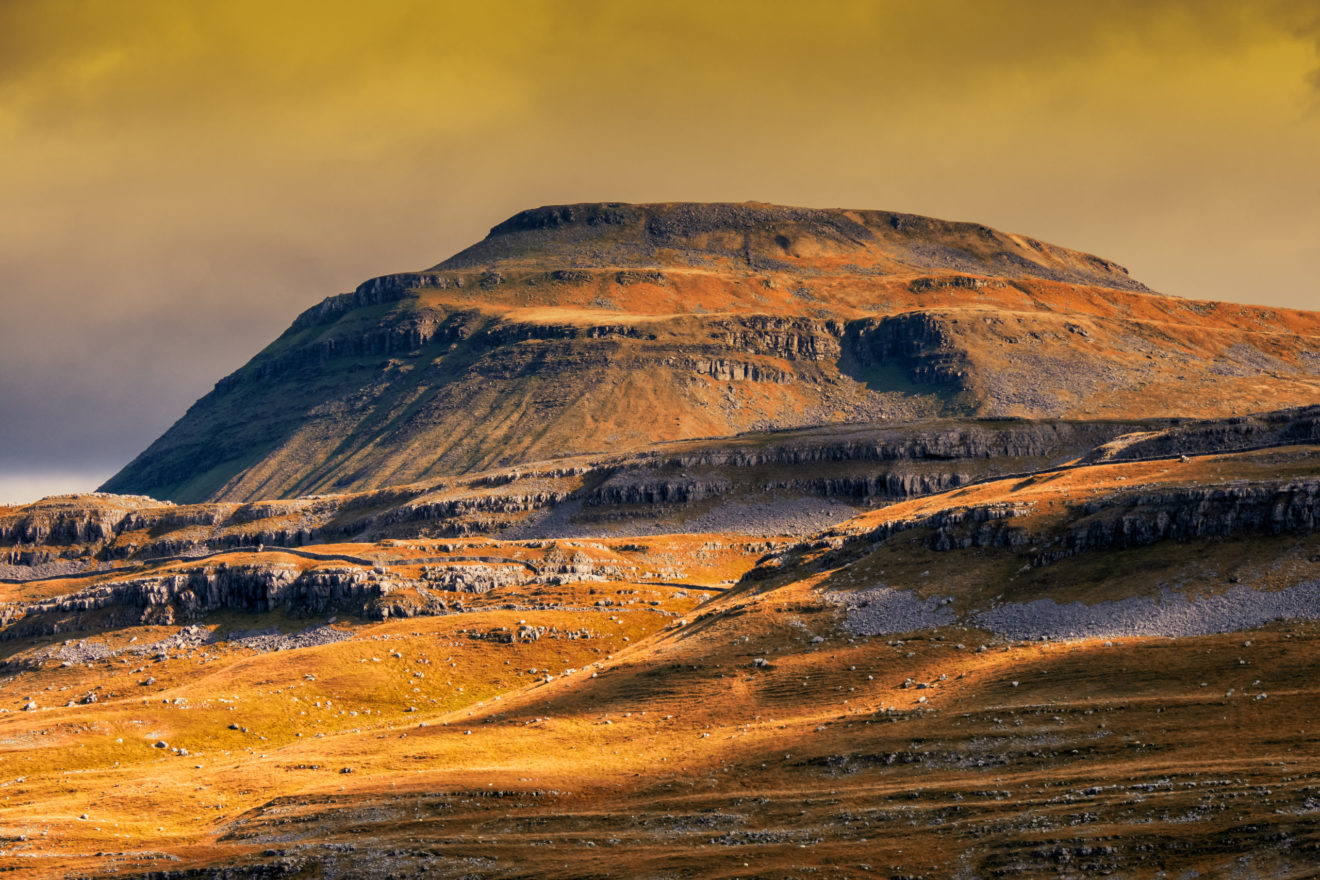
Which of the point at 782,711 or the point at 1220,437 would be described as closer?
the point at 782,711

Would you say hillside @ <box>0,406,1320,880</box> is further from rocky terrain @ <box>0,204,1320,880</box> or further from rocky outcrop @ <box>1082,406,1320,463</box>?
rocky outcrop @ <box>1082,406,1320,463</box>

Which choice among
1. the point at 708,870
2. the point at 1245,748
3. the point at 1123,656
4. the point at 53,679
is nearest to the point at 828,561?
the point at 1123,656

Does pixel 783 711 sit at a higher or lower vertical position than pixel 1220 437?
lower

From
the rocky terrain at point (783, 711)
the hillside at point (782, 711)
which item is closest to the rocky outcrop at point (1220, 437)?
the rocky terrain at point (783, 711)

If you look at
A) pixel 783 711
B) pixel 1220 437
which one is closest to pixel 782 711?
pixel 783 711

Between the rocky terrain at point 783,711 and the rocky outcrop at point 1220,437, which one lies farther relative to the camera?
the rocky outcrop at point 1220,437

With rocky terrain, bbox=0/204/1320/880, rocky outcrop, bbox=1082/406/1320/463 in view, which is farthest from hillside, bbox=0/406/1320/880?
rocky outcrop, bbox=1082/406/1320/463

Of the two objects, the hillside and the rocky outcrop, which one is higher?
the rocky outcrop

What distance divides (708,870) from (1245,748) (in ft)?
114

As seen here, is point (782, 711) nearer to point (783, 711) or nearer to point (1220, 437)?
point (783, 711)

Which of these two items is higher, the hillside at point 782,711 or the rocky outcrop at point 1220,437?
the rocky outcrop at point 1220,437

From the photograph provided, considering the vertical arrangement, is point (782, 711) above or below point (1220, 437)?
below

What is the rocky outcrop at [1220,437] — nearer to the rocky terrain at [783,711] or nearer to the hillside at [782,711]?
the rocky terrain at [783,711]

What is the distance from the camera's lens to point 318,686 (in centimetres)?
14488
